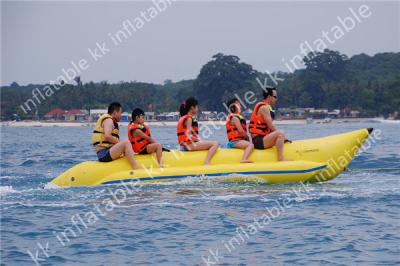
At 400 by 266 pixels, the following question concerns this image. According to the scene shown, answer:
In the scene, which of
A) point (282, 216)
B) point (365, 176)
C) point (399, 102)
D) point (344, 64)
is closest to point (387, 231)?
point (282, 216)

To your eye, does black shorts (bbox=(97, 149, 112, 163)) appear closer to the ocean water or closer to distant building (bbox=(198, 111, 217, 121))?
the ocean water

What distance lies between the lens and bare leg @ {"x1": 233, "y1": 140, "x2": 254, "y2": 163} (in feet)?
33.3

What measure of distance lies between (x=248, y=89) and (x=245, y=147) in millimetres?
74311

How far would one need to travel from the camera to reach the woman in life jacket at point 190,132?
1022 cm

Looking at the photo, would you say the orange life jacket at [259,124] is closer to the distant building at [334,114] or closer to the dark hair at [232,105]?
the dark hair at [232,105]

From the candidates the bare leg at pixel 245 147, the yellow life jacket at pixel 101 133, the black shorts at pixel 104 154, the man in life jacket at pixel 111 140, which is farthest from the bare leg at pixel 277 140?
the black shorts at pixel 104 154

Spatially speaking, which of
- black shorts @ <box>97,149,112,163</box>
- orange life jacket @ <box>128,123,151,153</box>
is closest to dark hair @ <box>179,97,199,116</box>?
orange life jacket @ <box>128,123,151,153</box>

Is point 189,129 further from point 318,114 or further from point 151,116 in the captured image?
point 318,114

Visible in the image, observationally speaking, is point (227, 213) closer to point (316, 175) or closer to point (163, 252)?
point (163, 252)

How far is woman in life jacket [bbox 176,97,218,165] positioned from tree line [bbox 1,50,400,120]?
65.5 metres

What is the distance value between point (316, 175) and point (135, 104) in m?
72.7

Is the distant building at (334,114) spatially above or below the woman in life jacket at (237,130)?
below

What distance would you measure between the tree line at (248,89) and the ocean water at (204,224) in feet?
218

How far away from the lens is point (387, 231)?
7016mm
